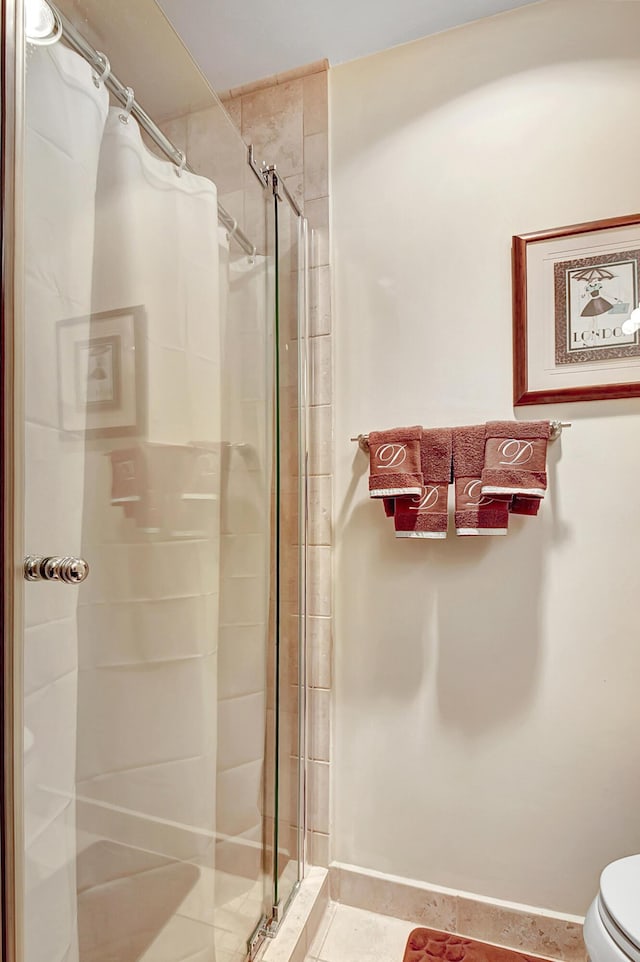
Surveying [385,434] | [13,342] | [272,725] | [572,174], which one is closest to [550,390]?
[385,434]

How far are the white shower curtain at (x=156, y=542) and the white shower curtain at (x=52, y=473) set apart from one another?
0.03 metres

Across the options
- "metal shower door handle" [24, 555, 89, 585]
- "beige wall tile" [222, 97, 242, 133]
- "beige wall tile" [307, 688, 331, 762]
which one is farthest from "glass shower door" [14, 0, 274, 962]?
"beige wall tile" [222, 97, 242, 133]

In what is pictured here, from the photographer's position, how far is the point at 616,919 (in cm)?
93

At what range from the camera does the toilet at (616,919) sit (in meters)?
0.90

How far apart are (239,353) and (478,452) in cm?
61

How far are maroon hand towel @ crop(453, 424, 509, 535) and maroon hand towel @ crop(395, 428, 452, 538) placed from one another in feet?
0.09

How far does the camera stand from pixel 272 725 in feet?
4.41

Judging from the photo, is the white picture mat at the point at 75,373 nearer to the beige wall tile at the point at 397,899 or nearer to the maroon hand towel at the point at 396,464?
the maroon hand towel at the point at 396,464

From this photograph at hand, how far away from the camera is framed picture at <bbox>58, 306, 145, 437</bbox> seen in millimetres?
773

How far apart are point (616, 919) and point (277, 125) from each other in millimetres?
2036

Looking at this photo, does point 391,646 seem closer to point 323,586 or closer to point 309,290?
point 323,586

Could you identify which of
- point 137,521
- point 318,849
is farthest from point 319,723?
point 137,521

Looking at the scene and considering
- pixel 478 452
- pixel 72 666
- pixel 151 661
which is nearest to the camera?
pixel 72 666

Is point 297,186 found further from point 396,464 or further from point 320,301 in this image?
point 396,464
